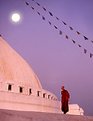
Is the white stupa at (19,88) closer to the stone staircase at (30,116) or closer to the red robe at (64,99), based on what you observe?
the red robe at (64,99)

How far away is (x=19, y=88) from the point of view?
20.8 metres

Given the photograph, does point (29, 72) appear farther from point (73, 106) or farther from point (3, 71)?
point (73, 106)

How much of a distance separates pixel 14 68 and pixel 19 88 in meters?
2.55

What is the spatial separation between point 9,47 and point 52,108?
→ 19.9ft

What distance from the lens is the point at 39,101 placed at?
21.5 m

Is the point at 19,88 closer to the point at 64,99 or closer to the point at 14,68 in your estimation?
the point at 14,68

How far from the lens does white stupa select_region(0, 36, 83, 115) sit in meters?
20.0

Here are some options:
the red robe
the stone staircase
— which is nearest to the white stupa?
the red robe

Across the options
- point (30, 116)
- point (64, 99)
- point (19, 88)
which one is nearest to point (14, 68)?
point (19, 88)

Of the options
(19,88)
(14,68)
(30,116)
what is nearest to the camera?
(30,116)

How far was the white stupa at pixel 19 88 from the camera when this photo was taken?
20047 mm

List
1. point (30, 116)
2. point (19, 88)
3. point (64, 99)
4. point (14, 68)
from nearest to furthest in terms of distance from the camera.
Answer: point (30, 116) → point (64, 99) → point (19, 88) → point (14, 68)

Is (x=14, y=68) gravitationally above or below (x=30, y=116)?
above

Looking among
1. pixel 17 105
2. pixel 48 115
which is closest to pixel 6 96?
pixel 17 105
